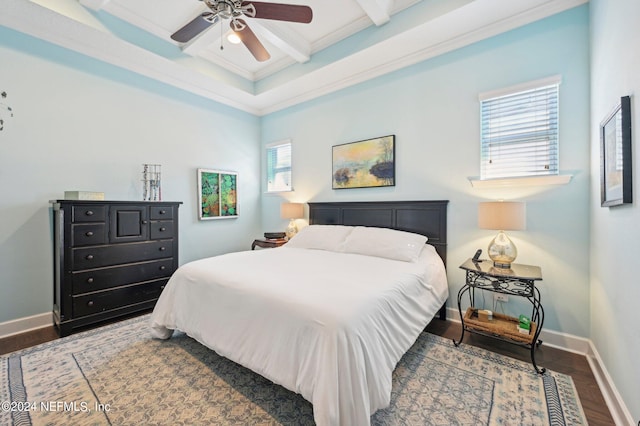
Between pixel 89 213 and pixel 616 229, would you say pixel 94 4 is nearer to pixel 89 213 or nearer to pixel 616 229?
pixel 89 213

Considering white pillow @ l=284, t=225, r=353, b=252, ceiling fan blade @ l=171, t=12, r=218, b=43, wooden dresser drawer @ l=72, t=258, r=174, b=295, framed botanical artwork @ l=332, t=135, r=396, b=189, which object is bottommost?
wooden dresser drawer @ l=72, t=258, r=174, b=295

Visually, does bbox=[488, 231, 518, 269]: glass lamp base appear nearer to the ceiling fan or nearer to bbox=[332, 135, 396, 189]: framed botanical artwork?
bbox=[332, 135, 396, 189]: framed botanical artwork

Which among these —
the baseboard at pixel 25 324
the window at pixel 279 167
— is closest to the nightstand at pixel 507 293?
the window at pixel 279 167

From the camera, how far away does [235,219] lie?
15.1 ft

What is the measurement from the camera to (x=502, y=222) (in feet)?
7.22

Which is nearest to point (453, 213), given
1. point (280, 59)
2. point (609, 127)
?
point (609, 127)

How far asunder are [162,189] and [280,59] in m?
2.49

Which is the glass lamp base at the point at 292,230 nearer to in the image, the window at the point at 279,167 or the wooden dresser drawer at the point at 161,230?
the window at the point at 279,167

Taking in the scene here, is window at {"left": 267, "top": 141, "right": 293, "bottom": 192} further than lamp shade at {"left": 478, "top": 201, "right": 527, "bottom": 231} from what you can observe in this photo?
Yes

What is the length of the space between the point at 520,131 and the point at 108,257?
4381 millimetres

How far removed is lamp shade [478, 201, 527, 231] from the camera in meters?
2.16

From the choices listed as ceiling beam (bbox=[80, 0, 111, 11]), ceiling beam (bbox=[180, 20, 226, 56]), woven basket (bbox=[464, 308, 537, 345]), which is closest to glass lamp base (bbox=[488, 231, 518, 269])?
woven basket (bbox=[464, 308, 537, 345])

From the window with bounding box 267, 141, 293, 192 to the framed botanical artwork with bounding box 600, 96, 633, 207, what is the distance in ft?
12.1

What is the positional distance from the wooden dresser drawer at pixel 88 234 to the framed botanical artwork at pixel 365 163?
2832mm
